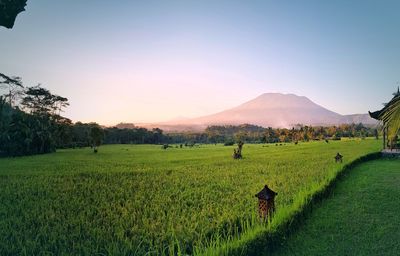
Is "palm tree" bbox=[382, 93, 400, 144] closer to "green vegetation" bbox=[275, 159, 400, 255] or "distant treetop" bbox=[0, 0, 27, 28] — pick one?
"distant treetop" bbox=[0, 0, 27, 28]

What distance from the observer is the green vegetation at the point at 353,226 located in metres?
5.52

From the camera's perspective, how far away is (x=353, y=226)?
6.70 metres

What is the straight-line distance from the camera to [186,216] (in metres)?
7.59

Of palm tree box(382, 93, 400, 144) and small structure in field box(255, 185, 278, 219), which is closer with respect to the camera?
palm tree box(382, 93, 400, 144)

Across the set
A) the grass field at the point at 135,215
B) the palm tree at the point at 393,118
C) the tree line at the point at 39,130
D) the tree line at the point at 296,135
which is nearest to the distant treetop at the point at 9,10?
the palm tree at the point at 393,118

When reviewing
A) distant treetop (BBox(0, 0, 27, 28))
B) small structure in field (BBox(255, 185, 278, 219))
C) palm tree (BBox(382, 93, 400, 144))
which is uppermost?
distant treetop (BBox(0, 0, 27, 28))

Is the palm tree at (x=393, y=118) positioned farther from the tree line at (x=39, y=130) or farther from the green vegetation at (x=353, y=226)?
the tree line at (x=39, y=130)

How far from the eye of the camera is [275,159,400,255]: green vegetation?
5.52m

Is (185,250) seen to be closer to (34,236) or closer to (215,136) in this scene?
(34,236)

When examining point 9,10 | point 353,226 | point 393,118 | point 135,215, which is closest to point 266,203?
point 353,226

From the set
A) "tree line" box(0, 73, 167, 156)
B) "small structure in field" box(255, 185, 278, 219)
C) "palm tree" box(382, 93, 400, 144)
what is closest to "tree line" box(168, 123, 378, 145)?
"tree line" box(0, 73, 167, 156)

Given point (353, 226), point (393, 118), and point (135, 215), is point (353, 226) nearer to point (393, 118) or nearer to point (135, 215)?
point (135, 215)

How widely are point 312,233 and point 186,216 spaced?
2845mm

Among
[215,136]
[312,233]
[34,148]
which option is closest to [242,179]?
[312,233]
